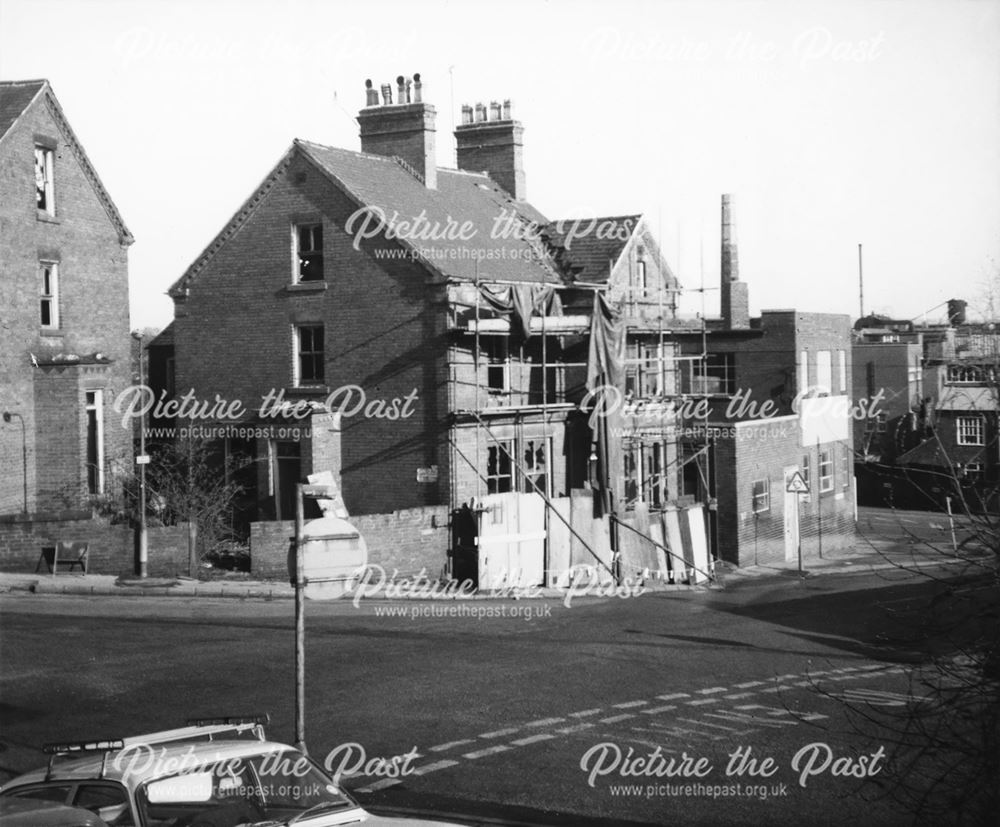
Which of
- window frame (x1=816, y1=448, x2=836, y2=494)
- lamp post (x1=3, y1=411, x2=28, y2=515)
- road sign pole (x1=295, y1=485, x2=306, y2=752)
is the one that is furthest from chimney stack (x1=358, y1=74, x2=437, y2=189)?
road sign pole (x1=295, y1=485, x2=306, y2=752)

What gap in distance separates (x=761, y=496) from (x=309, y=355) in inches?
607

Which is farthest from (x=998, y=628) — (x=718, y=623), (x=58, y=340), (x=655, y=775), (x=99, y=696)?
(x=58, y=340)

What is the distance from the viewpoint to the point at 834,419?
45344 mm

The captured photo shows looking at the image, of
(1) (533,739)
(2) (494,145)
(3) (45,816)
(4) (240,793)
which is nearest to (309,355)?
(2) (494,145)

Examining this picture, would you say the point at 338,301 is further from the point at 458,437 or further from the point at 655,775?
the point at 655,775

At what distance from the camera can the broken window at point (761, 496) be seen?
38.2m

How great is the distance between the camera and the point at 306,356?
3181 cm

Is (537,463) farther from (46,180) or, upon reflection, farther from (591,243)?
(46,180)

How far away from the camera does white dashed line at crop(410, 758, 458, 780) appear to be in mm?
14117

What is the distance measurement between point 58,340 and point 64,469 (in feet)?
12.0

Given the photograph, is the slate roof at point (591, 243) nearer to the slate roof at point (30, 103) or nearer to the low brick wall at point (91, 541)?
the slate roof at point (30, 103)

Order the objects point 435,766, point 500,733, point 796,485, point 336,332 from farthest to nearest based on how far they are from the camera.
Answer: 1. point 796,485
2. point 336,332
3. point 500,733
4. point 435,766

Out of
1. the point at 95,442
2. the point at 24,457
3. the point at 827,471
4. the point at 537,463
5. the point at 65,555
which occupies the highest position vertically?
the point at 95,442

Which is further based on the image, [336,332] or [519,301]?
[336,332]
